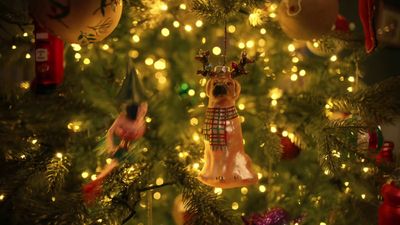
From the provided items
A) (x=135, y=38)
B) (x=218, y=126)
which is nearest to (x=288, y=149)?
(x=218, y=126)

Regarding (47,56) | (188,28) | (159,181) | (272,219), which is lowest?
(272,219)

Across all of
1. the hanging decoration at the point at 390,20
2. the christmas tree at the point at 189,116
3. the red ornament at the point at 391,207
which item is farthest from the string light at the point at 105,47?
the hanging decoration at the point at 390,20

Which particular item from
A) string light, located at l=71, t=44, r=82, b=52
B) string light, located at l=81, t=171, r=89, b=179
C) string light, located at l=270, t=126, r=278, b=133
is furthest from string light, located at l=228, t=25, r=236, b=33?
string light, located at l=81, t=171, r=89, b=179

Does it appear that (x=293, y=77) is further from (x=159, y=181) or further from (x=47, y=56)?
(x=47, y=56)

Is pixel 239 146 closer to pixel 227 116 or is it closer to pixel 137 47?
pixel 227 116

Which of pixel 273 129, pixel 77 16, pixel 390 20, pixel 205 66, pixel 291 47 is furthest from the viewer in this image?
pixel 390 20

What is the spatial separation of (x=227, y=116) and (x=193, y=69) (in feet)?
0.83

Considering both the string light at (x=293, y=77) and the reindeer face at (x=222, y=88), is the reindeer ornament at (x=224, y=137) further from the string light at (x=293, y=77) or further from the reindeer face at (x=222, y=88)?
the string light at (x=293, y=77)

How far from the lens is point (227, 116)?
83 cm

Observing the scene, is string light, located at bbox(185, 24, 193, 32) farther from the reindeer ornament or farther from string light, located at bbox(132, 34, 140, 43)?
the reindeer ornament

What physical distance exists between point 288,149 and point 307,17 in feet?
1.21

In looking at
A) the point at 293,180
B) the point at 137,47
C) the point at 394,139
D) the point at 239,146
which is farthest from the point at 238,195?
the point at 394,139

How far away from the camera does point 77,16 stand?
729mm

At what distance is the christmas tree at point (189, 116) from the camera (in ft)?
2.59
